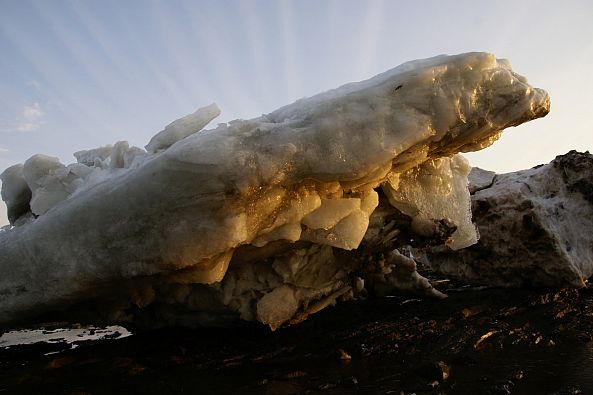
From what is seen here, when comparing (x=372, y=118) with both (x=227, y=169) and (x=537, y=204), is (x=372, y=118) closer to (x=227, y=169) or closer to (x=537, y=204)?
(x=227, y=169)

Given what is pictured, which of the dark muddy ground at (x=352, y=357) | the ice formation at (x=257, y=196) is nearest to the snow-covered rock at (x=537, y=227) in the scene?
the dark muddy ground at (x=352, y=357)

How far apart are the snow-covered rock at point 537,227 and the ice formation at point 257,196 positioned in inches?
79.1

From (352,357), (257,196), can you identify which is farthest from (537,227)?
(257,196)

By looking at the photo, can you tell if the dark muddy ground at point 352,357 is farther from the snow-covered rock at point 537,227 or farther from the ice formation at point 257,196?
the snow-covered rock at point 537,227

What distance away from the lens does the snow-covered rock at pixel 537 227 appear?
198 inches

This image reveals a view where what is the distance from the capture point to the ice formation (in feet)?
8.71

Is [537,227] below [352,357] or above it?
above

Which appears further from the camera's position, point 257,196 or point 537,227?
point 537,227

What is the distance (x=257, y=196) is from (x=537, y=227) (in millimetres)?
4039

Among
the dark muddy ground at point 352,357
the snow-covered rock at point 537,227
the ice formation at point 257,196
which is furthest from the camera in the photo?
the snow-covered rock at point 537,227

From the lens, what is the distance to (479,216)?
5.67 m

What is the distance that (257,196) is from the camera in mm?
2760

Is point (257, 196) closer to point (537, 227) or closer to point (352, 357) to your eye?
point (352, 357)

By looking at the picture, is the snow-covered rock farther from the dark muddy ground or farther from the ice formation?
the ice formation
